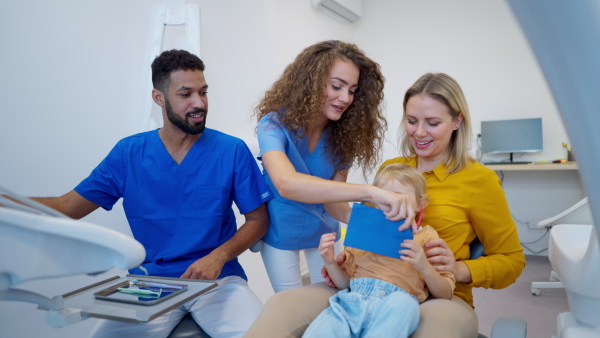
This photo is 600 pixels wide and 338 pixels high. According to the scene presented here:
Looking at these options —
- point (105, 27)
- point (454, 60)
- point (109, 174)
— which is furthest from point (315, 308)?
point (454, 60)

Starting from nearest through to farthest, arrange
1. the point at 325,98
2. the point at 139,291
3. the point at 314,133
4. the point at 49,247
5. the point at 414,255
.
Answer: the point at 49,247
the point at 139,291
the point at 414,255
the point at 325,98
the point at 314,133

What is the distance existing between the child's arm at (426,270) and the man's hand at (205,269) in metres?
0.65

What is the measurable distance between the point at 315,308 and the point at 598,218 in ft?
3.14

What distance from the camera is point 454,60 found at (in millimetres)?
4961

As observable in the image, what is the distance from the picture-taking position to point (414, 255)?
1.14 metres

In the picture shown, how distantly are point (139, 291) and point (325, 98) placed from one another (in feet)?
2.99

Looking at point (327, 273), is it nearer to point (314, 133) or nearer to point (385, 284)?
point (385, 284)

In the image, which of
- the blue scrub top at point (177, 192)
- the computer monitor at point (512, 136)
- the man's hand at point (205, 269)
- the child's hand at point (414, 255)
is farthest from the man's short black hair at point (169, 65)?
the computer monitor at point (512, 136)

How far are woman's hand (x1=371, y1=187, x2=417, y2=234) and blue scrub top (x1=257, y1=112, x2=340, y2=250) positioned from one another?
52 centimetres

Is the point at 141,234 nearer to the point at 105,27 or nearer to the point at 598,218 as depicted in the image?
the point at 105,27

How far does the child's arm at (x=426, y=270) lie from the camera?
3.73 ft

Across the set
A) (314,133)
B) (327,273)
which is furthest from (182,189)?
(327,273)

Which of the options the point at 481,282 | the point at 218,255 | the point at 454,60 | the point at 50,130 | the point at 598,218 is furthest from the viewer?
the point at 454,60

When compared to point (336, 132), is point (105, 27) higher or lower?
higher
